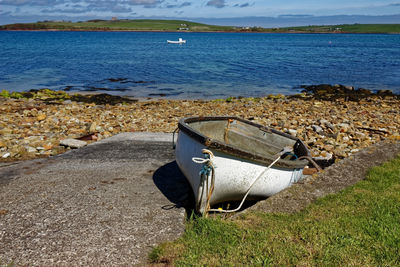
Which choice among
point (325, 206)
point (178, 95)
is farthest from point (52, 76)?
point (325, 206)

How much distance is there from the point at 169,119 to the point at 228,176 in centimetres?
856

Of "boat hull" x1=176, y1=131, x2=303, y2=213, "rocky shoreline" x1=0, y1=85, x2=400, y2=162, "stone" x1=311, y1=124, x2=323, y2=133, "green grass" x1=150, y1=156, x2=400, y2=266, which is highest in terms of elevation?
"boat hull" x1=176, y1=131, x2=303, y2=213

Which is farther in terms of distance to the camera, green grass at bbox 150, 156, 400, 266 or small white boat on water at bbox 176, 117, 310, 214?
small white boat on water at bbox 176, 117, 310, 214

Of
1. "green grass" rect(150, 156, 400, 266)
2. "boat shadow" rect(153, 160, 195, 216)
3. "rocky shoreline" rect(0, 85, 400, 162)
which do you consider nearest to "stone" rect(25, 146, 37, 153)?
"rocky shoreline" rect(0, 85, 400, 162)

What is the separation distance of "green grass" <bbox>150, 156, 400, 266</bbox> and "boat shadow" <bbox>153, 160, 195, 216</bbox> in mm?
795

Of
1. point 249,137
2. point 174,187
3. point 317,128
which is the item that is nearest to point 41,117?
point 174,187

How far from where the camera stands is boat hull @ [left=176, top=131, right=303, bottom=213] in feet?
16.6

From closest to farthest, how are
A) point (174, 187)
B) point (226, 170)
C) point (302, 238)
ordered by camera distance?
point (302, 238), point (226, 170), point (174, 187)

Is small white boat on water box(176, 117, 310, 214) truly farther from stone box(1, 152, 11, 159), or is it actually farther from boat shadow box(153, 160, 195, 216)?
stone box(1, 152, 11, 159)

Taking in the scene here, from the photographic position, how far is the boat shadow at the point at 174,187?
5.80 meters

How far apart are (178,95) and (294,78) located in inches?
549

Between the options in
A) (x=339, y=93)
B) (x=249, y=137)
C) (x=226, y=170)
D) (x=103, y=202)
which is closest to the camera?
(x=226, y=170)

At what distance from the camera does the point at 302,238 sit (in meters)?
4.32

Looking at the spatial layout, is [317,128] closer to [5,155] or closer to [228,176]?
[228,176]
